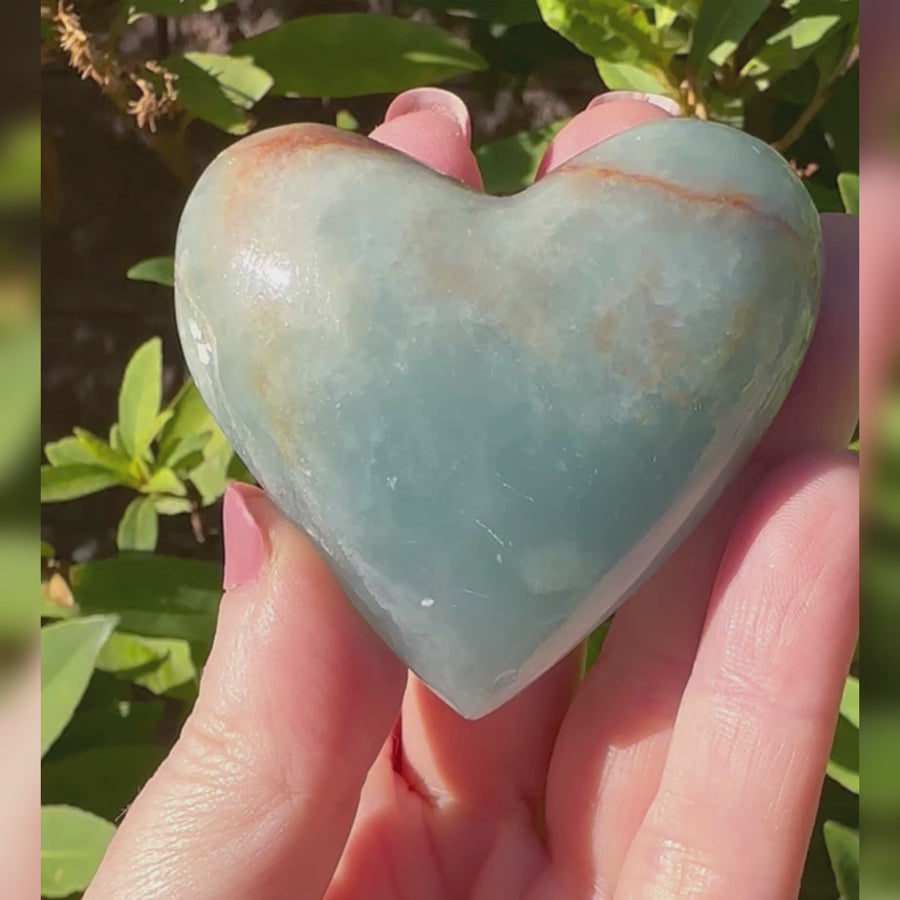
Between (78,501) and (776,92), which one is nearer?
(776,92)

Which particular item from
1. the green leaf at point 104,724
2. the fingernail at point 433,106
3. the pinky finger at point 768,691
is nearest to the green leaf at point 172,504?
the green leaf at point 104,724

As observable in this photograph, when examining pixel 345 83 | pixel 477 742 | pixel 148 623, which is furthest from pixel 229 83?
pixel 477 742

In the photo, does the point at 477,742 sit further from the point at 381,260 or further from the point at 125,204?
the point at 125,204

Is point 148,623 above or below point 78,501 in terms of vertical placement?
above

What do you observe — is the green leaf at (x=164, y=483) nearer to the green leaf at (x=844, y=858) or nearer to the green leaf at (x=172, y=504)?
the green leaf at (x=172, y=504)

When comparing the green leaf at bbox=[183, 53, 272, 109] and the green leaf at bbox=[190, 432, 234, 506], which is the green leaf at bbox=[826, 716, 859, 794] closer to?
the green leaf at bbox=[190, 432, 234, 506]

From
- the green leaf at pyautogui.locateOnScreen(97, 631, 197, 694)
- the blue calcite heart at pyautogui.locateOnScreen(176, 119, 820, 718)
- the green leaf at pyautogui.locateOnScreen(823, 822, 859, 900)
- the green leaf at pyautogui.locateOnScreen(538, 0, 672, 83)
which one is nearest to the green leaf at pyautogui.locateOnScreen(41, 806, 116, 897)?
the green leaf at pyautogui.locateOnScreen(97, 631, 197, 694)
